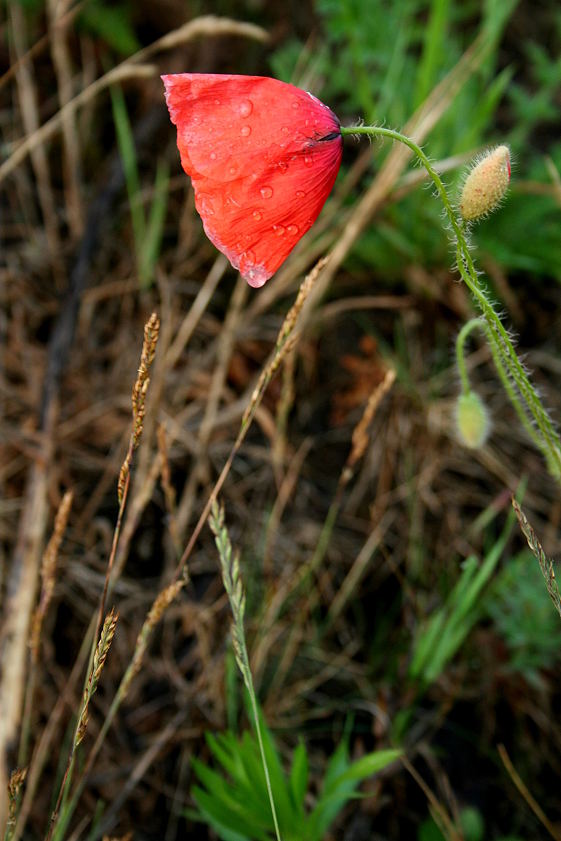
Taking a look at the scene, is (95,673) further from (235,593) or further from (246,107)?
(246,107)

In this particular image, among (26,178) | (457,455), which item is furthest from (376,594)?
(26,178)

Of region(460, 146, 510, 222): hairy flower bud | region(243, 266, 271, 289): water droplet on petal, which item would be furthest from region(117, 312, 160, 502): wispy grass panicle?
region(460, 146, 510, 222): hairy flower bud

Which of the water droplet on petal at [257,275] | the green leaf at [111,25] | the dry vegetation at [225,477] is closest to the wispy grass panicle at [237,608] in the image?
the dry vegetation at [225,477]

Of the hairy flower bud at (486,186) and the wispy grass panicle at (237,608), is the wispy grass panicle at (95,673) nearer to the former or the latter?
the wispy grass panicle at (237,608)

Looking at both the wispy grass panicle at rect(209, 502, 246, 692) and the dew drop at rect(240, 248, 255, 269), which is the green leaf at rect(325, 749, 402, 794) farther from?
the dew drop at rect(240, 248, 255, 269)

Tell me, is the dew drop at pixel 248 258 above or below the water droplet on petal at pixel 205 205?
below

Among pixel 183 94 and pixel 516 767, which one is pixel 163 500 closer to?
pixel 516 767

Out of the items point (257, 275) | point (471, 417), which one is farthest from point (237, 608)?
point (471, 417)
